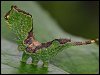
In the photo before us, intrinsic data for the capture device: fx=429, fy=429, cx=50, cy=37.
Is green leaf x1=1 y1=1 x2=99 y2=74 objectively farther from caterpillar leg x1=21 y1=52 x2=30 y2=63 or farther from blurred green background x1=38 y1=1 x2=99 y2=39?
blurred green background x1=38 y1=1 x2=99 y2=39

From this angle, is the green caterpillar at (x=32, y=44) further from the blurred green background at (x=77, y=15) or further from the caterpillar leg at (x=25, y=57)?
the blurred green background at (x=77, y=15)

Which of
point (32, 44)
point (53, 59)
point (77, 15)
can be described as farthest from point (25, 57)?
point (77, 15)

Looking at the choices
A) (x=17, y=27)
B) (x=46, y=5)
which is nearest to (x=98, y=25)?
(x=46, y=5)

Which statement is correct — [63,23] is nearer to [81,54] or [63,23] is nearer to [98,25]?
[98,25]

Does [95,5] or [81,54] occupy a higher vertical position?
[95,5]

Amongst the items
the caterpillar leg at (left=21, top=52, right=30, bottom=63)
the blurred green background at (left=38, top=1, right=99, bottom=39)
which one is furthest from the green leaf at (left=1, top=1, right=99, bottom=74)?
the blurred green background at (left=38, top=1, right=99, bottom=39)

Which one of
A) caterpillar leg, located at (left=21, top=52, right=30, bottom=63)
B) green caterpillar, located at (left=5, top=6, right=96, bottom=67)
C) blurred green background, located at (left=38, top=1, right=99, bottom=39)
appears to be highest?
blurred green background, located at (left=38, top=1, right=99, bottom=39)

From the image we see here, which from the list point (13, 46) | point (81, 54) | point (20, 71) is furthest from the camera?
point (81, 54)

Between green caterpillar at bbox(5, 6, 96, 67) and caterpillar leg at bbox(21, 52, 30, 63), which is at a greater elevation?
green caterpillar at bbox(5, 6, 96, 67)

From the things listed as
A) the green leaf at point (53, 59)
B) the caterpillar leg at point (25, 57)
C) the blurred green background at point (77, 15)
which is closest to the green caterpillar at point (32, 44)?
the caterpillar leg at point (25, 57)
